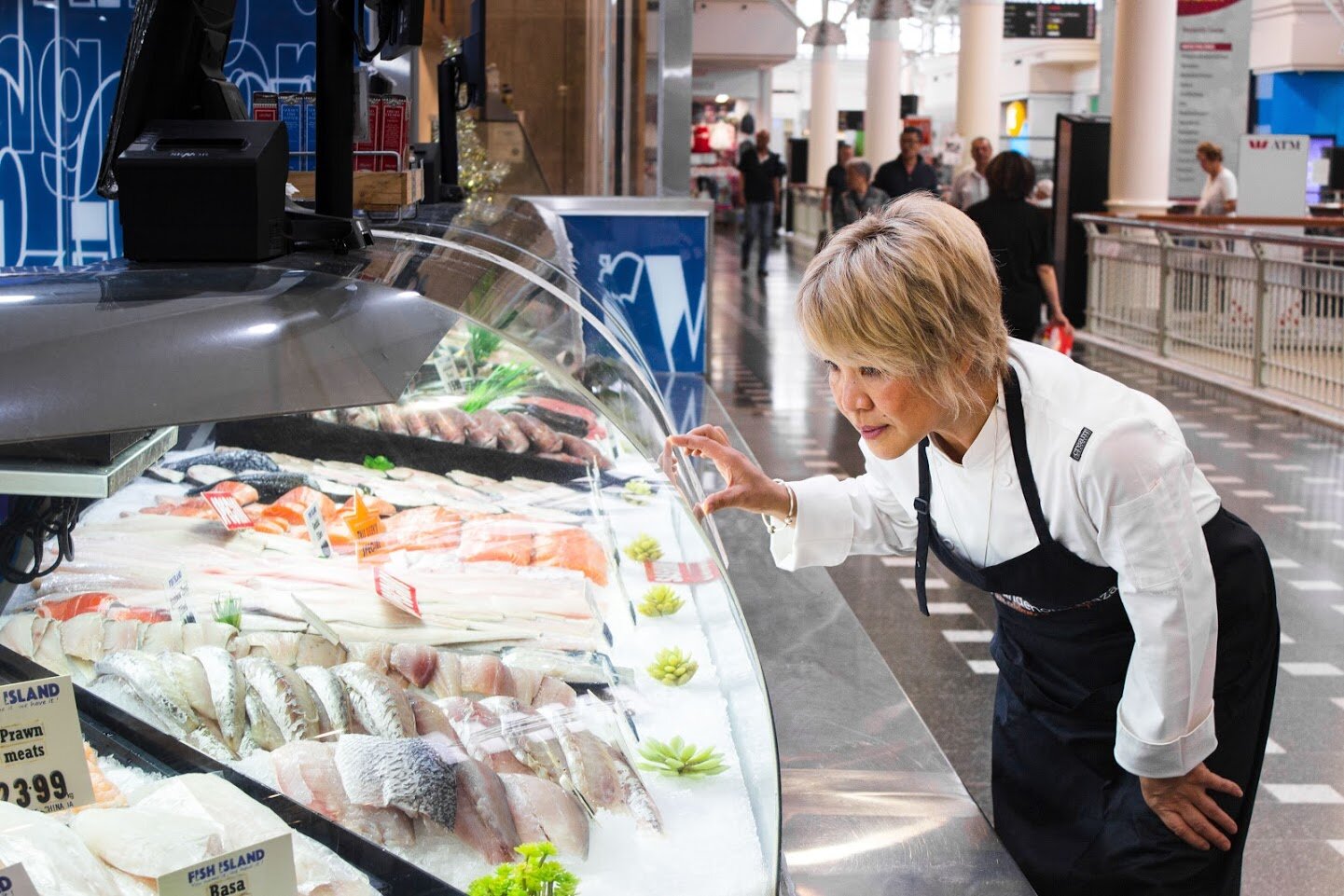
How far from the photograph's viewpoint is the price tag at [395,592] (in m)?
1.94

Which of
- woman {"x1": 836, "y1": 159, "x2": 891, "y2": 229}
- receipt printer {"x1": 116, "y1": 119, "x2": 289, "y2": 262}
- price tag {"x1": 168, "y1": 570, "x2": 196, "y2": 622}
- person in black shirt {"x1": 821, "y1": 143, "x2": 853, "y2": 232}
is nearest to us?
receipt printer {"x1": 116, "y1": 119, "x2": 289, "y2": 262}

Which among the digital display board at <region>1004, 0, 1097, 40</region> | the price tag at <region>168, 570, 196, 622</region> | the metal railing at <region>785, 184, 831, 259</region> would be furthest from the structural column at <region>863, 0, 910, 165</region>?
the price tag at <region>168, 570, 196, 622</region>

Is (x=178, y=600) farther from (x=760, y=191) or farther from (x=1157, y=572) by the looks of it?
(x=760, y=191)

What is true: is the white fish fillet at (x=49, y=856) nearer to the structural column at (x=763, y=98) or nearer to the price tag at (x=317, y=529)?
the price tag at (x=317, y=529)

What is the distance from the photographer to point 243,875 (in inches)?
48.5

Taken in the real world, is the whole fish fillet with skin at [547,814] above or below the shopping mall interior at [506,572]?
below

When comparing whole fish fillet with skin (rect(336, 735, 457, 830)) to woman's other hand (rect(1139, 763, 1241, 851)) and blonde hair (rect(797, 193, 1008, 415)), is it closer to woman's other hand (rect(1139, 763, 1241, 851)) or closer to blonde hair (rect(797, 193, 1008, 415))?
blonde hair (rect(797, 193, 1008, 415))

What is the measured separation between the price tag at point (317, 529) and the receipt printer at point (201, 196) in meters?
0.64

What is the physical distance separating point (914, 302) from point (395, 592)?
89 centimetres

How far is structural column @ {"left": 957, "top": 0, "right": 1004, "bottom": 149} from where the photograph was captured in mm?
Result: 19547

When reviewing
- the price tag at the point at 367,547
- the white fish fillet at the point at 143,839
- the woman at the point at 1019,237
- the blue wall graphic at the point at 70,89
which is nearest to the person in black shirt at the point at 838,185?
the woman at the point at 1019,237

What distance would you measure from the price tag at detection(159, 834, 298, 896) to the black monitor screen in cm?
76

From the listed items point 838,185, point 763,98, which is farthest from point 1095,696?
point 763,98

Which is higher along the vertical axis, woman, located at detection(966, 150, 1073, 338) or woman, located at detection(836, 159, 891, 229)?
woman, located at detection(836, 159, 891, 229)
